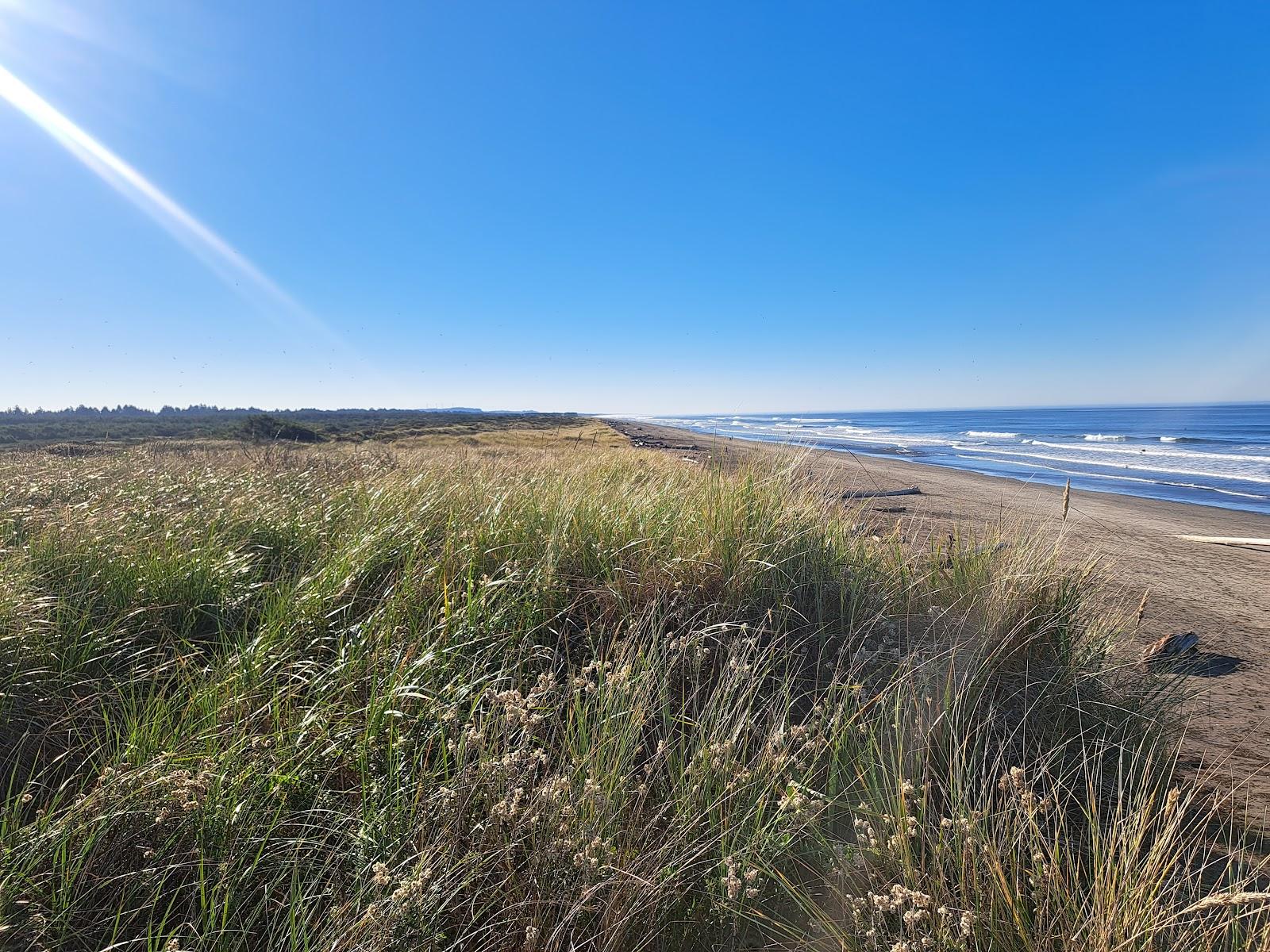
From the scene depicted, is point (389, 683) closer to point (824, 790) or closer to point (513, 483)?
point (824, 790)

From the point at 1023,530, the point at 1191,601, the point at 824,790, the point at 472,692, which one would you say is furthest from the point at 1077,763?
the point at 1191,601

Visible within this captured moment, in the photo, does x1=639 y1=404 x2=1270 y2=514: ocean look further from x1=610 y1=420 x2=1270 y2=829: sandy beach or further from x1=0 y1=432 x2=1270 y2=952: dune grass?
x1=0 y1=432 x2=1270 y2=952: dune grass

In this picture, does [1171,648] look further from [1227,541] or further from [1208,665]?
[1227,541]

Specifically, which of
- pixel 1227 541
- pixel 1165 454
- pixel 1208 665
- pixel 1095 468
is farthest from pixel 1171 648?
pixel 1165 454

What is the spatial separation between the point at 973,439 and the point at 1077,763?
185 feet

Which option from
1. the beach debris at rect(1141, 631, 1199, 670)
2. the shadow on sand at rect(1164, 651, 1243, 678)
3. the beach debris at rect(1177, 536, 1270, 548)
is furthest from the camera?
the beach debris at rect(1177, 536, 1270, 548)

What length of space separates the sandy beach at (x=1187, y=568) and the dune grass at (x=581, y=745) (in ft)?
2.18

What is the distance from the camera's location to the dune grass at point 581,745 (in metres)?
1.63

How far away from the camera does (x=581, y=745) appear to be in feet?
6.93

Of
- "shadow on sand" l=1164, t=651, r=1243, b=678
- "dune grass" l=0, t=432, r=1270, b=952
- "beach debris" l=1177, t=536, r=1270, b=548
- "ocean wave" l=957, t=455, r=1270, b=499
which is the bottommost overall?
"ocean wave" l=957, t=455, r=1270, b=499

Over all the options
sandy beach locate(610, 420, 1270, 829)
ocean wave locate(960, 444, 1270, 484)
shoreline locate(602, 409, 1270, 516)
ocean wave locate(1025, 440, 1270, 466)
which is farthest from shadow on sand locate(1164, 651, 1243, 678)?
ocean wave locate(1025, 440, 1270, 466)

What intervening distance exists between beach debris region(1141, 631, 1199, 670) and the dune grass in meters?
0.71

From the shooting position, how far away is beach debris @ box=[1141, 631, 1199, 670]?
404cm

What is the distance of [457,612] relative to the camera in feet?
9.49
